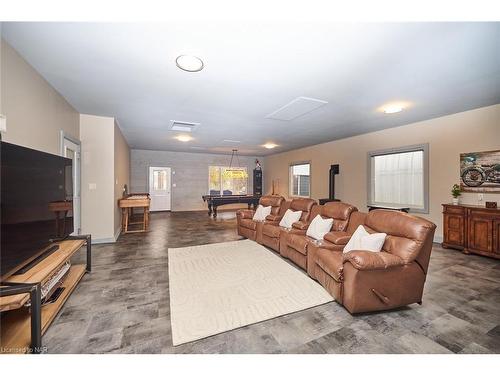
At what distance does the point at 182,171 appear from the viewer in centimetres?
912

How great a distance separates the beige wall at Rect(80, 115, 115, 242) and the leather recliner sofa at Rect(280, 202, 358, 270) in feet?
11.6

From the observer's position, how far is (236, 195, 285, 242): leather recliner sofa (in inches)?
171

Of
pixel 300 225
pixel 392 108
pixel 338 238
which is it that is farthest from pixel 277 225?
pixel 392 108

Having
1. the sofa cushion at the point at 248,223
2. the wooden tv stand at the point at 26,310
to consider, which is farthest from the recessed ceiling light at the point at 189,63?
the sofa cushion at the point at 248,223

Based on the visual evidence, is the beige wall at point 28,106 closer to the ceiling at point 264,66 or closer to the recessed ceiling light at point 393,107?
the ceiling at point 264,66

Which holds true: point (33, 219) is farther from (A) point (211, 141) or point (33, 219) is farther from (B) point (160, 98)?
(A) point (211, 141)

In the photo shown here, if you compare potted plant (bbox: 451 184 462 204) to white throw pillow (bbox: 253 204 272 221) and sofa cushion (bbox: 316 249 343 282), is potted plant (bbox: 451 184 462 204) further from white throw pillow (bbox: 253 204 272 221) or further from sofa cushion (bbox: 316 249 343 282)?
white throw pillow (bbox: 253 204 272 221)

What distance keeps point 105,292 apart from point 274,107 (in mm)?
3483

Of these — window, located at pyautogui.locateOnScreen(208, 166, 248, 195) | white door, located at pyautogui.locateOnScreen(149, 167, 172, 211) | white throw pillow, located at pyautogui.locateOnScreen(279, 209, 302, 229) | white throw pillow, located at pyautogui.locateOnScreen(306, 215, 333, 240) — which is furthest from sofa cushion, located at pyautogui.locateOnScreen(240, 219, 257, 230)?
white door, located at pyautogui.locateOnScreen(149, 167, 172, 211)

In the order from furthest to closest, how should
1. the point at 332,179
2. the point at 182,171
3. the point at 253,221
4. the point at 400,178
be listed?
1. the point at 182,171
2. the point at 332,179
3. the point at 400,178
4. the point at 253,221

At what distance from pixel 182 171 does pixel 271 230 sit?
6.47 metres

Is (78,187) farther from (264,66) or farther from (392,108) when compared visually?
(392,108)

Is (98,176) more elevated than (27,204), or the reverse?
(98,176)

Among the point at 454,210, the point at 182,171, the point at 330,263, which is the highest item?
the point at 182,171
